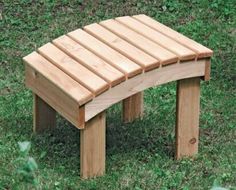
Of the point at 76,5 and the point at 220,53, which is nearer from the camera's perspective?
the point at 220,53

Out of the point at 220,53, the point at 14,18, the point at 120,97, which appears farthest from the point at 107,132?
the point at 14,18

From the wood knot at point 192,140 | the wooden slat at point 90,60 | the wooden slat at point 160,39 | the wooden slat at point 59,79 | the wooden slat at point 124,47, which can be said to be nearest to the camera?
the wooden slat at point 59,79

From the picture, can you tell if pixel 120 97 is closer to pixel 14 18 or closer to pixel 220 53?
Answer: pixel 220 53

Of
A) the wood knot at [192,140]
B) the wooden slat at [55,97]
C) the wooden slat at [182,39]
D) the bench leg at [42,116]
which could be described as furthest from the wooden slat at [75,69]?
the wood knot at [192,140]

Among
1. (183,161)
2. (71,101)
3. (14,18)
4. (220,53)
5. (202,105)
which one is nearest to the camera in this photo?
(71,101)

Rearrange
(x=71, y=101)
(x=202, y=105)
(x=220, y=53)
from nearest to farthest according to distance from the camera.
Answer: (x=71, y=101), (x=202, y=105), (x=220, y=53)

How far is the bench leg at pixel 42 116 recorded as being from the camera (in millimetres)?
5348

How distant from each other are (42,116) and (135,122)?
0.64 m

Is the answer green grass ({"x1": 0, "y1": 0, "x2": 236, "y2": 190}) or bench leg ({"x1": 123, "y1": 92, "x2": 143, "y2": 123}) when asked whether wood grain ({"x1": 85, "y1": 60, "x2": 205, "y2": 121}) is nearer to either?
green grass ({"x1": 0, "y1": 0, "x2": 236, "y2": 190})

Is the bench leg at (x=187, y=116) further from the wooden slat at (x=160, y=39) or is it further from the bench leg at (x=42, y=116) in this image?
the bench leg at (x=42, y=116)

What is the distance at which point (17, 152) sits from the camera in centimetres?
514

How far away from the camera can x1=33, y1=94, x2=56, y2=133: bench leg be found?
5.35m

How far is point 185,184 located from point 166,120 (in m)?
0.90

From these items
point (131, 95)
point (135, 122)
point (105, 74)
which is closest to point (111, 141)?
point (135, 122)
